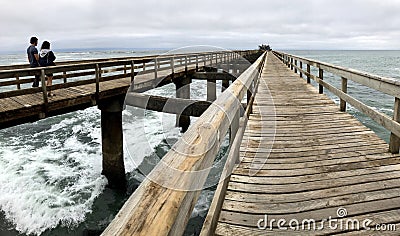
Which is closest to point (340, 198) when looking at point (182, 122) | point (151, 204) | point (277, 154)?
point (277, 154)

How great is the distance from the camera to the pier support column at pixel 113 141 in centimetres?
841

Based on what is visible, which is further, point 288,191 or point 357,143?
point 357,143

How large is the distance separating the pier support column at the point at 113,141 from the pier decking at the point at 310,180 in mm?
4845

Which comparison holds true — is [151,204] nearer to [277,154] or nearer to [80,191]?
[277,154]

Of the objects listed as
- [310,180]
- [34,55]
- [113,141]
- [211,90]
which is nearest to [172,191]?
[310,180]

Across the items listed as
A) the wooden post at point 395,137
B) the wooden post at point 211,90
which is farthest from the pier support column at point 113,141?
the wooden post at point 211,90

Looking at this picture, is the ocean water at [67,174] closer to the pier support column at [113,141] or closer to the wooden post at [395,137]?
the pier support column at [113,141]

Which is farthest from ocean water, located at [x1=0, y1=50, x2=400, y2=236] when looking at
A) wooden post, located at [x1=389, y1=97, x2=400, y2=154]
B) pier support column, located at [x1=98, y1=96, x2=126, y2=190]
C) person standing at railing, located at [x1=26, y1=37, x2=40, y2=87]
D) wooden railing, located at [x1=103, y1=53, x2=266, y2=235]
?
wooden railing, located at [x1=103, y1=53, x2=266, y2=235]

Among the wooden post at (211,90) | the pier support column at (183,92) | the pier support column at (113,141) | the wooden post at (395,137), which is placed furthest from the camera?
the wooden post at (211,90)

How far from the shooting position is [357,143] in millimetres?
3873

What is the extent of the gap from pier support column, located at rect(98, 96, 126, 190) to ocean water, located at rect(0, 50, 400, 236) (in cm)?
41

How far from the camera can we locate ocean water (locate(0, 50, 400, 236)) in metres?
7.12

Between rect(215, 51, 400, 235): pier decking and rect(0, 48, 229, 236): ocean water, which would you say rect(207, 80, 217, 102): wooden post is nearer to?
rect(0, 48, 229, 236): ocean water

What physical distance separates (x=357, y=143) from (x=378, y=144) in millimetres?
245
